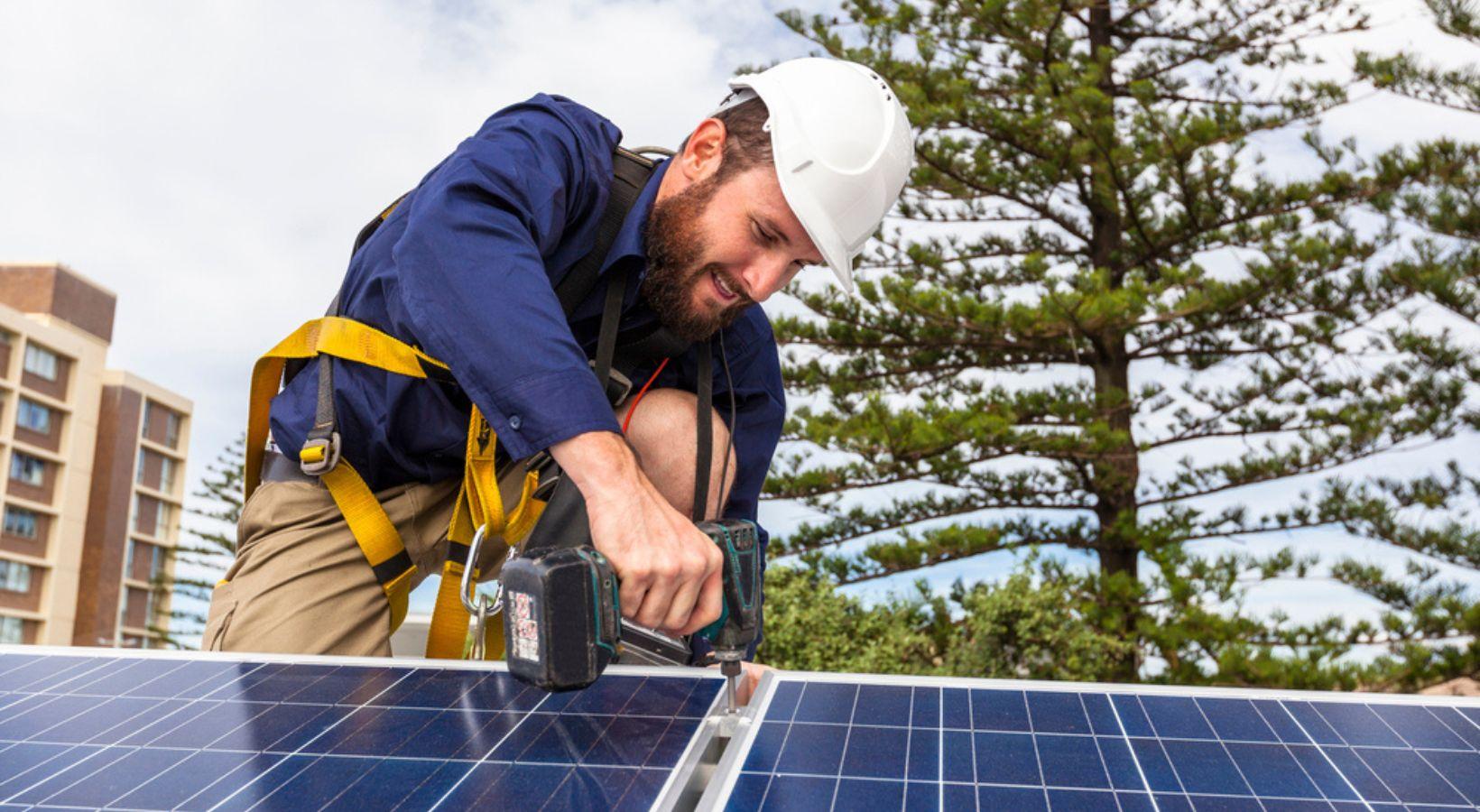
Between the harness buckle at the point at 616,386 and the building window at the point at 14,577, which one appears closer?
the harness buckle at the point at 616,386

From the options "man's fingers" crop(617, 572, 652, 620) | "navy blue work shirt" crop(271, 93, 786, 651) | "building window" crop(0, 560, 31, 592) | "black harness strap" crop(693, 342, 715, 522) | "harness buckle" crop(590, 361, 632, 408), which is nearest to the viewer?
"man's fingers" crop(617, 572, 652, 620)

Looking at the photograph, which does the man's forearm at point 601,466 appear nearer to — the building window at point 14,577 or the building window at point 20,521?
the building window at point 14,577

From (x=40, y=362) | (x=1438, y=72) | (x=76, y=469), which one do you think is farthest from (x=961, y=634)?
(x=76, y=469)

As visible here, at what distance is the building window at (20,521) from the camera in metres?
36.3

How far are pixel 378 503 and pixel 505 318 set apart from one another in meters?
0.94

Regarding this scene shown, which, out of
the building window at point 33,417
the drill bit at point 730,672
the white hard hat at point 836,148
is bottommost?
the drill bit at point 730,672

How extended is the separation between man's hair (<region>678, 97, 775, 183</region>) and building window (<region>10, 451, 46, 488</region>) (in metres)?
39.9

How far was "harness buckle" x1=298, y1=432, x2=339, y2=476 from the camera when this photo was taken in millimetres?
2414

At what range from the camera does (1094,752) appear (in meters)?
1.51

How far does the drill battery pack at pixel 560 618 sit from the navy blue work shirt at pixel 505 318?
0.33 meters

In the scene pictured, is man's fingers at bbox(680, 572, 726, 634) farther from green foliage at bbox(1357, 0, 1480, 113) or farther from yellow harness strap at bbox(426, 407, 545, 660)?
green foliage at bbox(1357, 0, 1480, 113)

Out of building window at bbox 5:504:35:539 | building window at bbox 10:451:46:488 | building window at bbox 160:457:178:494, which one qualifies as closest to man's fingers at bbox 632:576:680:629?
building window at bbox 10:451:46:488

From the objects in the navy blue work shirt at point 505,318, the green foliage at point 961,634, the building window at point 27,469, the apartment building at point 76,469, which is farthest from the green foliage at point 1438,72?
the building window at point 27,469

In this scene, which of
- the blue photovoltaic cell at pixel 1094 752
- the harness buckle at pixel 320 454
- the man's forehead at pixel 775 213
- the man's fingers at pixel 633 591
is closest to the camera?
the blue photovoltaic cell at pixel 1094 752
